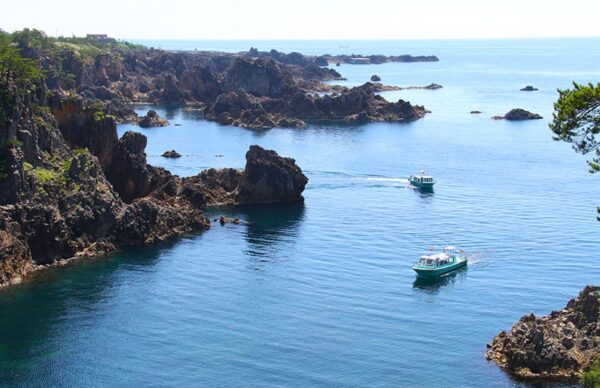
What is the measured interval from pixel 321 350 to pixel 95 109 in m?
61.9

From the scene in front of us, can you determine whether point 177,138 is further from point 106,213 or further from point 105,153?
point 106,213

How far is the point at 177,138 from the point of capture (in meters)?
195

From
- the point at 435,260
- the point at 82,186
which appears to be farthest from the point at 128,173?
the point at 435,260

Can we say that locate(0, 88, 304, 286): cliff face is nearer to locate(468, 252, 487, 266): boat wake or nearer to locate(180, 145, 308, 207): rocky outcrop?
locate(180, 145, 308, 207): rocky outcrop

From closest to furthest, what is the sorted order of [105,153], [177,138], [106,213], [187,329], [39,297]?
[187,329] < [39,297] < [106,213] < [105,153] < [177,138]

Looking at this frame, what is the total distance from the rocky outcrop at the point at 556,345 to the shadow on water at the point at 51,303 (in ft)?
122

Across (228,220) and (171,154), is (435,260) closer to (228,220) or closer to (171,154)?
(228,220)

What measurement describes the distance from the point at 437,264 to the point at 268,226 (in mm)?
30402

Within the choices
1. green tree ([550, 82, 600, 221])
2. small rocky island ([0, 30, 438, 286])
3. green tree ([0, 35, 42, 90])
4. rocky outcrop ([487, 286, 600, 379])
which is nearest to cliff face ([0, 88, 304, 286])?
small rocky island ([0, 30, 438, 286])

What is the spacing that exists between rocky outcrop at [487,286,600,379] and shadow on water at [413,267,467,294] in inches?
778

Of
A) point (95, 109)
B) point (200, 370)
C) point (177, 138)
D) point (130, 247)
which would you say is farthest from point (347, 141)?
point (200, 370)

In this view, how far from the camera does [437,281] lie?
92938 millimetres

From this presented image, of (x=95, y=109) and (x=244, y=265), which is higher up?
(x=95, y=109)

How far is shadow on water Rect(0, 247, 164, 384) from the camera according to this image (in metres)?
72.1
